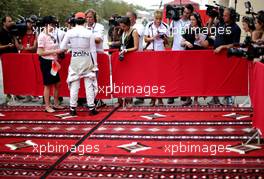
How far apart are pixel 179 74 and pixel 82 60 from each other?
2.01 metres

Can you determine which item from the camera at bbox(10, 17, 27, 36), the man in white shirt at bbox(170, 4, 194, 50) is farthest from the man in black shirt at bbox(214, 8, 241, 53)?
the camera at bbox(10, 17, 27, 36)

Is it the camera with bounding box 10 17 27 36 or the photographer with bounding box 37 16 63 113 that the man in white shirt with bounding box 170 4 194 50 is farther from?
the camera with bounding box 10 17 27 36

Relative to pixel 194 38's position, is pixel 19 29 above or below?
above

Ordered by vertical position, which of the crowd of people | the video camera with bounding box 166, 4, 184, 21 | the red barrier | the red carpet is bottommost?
the red carpet

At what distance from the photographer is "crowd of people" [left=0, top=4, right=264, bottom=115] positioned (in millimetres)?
7215

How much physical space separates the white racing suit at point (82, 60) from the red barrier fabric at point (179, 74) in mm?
809

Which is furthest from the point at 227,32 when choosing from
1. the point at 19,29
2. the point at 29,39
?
the point at 19,29

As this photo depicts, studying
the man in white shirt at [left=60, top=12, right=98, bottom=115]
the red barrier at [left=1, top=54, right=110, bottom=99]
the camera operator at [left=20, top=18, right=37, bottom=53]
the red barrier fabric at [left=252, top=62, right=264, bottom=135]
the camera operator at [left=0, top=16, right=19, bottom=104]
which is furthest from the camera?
the camera operator at [left=20, top=18, right=37, bottom=53]

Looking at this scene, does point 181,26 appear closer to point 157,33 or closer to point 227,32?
point 157,33

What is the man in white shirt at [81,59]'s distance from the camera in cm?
708

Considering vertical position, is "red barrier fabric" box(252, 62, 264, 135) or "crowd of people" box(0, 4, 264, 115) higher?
"crowd of people" box(0, 4, 264, 115)

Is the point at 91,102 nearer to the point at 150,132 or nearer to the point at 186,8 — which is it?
the point at 150,132

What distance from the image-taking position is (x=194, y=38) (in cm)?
843

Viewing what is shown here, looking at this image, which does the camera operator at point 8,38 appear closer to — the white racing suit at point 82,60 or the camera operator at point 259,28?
the white racing suit at point 82,60
